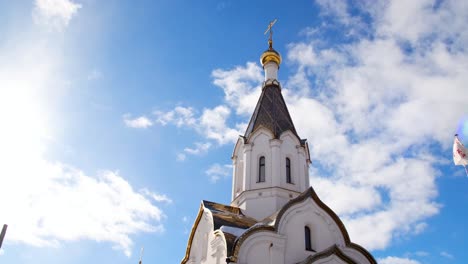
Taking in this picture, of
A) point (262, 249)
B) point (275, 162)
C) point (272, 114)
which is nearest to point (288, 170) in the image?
point (275, 162)

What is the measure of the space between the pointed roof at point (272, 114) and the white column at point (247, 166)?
72cm

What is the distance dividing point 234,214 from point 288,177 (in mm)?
3224

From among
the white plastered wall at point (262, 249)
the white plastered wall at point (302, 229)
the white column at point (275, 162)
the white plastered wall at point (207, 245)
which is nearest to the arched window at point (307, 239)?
the white plastered wall at point (302, 229)

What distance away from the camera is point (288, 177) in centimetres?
1858

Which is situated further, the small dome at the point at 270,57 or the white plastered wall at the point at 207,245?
the small dome at the point at 270,57

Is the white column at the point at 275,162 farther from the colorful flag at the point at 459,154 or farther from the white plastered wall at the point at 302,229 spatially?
the colorful flag at the point at 459,154

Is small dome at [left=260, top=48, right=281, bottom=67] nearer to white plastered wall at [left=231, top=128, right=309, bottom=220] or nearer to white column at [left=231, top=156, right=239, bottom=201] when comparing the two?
white plastered wall at [left=231, top=128, right=309, bottom=220]

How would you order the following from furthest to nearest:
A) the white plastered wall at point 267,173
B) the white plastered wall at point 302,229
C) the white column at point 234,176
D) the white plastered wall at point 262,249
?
the white column at point 234,176 → the white plastered wall at point 267,173 → the white plastered wall at point 302,229 → the white plastered wall at point 262,249

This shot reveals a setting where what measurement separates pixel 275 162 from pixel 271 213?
92.8 inches

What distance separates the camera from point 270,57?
22719mm

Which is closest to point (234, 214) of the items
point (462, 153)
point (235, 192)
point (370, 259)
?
point (235, 192)

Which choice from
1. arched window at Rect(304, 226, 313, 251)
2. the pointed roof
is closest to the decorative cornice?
arched window at Rect(304, 226, 313, 251)

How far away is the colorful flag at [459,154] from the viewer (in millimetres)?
12342

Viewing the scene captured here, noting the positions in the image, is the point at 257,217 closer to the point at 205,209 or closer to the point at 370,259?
the point at 205,209
